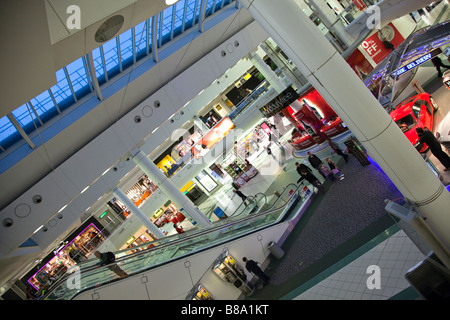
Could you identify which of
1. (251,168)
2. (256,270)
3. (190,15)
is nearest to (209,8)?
(190,15)

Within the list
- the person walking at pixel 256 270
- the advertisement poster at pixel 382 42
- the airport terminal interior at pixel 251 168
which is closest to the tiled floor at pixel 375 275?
the airport terminal interior at pixel 251 168

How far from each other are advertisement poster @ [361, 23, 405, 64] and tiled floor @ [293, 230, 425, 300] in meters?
19.6

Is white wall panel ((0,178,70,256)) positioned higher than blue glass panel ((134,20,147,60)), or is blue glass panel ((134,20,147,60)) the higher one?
blue glass panel ((134,20,147,60))

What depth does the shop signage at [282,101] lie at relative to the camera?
20814mm

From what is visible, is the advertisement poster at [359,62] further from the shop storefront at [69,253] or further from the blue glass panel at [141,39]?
the shop storefront at [69,253]

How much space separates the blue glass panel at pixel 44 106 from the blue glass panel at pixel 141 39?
3894mm

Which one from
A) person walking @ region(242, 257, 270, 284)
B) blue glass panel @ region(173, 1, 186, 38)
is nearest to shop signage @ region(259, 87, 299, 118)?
blue glass panel @ region(173, 1, 186, 38)

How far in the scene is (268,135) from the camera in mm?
29234

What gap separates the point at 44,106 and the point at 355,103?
10269 mm

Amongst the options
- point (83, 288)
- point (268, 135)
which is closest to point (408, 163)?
point (83, 288)

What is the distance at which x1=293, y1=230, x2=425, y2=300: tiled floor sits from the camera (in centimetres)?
783

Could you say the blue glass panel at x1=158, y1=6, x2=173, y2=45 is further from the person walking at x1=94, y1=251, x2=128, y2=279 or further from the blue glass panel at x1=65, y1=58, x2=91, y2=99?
the person walking at x1=94, y1=251, x2=128, y2=279

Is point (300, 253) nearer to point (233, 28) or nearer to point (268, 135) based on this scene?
point (233, 28)

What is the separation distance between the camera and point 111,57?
14.1 metres
